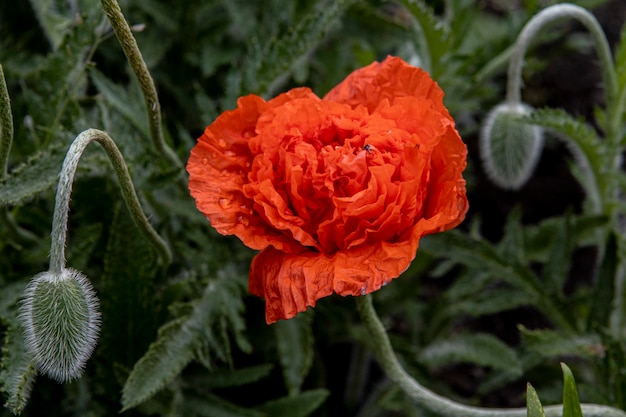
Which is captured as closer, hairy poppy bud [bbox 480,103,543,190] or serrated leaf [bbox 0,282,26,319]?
serrated leaf [bbox 0,282,26,319]

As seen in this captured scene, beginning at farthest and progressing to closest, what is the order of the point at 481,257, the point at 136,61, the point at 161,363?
the point at 481,257 → the point at 161,363 → the point at 136,61

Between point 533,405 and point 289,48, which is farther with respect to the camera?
point 289,48

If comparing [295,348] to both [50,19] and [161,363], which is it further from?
[50,19]

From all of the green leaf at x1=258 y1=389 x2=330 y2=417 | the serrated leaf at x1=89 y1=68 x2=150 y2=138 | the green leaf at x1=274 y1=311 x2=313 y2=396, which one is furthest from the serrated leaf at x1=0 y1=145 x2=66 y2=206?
the green leaf at x1=258 y1=389 x2=330 y2=417

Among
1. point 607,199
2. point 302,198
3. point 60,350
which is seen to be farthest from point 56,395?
point 607,199

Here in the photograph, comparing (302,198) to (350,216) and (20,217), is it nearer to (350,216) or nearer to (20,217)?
(350,216)

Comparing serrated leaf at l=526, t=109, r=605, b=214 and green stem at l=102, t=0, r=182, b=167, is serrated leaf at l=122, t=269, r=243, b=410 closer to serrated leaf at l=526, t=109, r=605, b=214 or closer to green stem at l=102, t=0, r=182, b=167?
green stem at l=102, t=0, r=182, b=167

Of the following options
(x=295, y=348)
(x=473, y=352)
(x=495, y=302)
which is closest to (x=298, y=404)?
(x=295, y=348)
